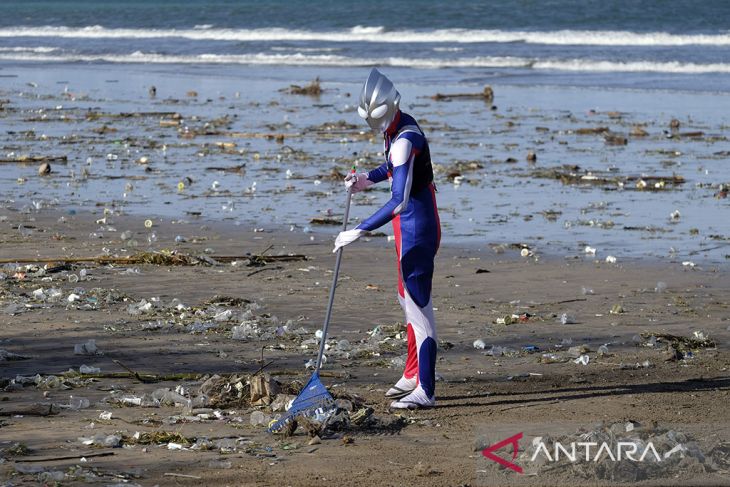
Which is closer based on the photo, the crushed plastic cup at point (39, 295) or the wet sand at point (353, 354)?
the wet sand at point (353, 354)

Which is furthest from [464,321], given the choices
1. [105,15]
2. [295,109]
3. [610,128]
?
[105,15]

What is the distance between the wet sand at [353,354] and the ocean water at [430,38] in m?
20.9

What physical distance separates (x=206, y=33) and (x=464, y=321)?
5901cm

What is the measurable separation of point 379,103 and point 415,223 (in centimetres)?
75

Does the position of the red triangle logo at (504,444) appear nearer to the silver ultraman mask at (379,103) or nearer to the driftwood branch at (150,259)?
the silver ultraman mask at (379,103)

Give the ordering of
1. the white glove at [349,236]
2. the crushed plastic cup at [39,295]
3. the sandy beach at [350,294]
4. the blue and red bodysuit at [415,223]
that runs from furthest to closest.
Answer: the crushed plastic cup at [39,295], the blue and red bodysuit at [415,223], the white glove at [349,236], the sandy beach at [350,294]

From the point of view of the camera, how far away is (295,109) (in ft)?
87.6

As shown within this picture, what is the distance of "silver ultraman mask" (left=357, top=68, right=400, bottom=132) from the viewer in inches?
300

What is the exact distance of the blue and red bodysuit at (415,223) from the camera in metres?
7.50

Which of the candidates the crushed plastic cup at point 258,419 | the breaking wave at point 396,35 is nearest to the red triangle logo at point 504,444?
the crushed plastic cup at point 258,419

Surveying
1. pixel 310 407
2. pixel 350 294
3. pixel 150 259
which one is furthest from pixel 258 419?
pixel 150 259

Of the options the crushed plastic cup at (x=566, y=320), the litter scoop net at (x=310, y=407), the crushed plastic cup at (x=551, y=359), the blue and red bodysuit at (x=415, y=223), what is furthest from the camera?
the crushed plastic cup at (x=566, y=320)

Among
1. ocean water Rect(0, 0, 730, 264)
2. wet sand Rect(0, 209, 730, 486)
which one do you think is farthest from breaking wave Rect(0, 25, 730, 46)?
wet sand Rect(0, 209, 730, 486)

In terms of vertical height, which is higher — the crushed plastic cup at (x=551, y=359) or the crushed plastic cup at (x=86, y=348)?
the crushed plastic cup at (x=86, y=348)
